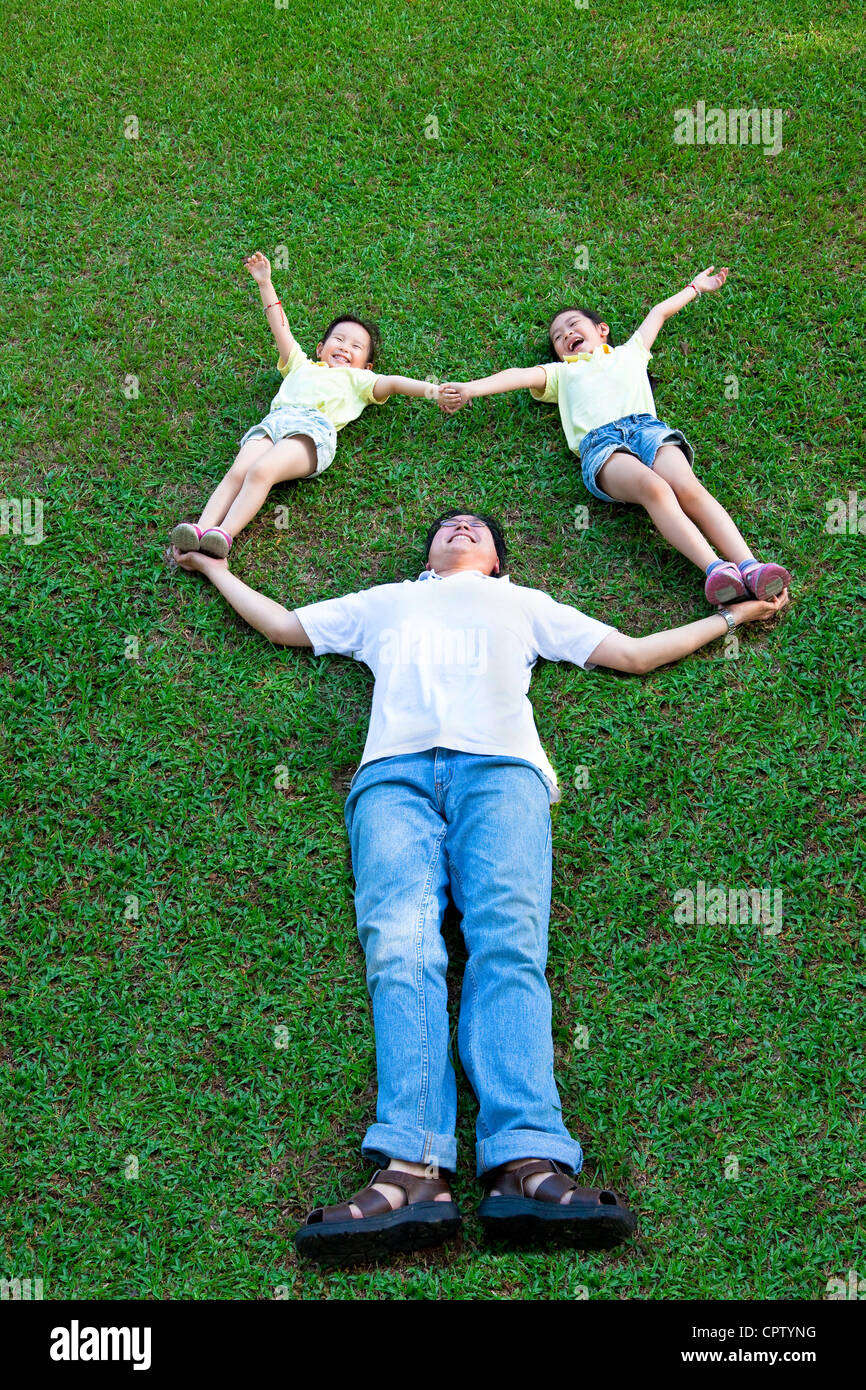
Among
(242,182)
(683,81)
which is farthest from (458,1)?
(242,182)

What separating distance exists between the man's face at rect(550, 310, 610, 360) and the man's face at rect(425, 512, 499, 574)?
3.87 feet

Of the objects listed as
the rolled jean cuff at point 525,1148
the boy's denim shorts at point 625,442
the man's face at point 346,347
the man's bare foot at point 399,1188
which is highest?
the man's face at point 346,347

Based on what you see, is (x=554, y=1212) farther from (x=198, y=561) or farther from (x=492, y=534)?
(x=198, y=561)

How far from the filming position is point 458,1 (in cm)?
636

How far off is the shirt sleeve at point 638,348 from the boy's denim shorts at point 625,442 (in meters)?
0.35

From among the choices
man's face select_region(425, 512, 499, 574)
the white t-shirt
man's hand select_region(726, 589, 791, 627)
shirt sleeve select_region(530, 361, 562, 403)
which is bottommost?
the white t-shirt

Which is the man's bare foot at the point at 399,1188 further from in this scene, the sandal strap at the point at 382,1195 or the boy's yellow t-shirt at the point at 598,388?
the boy's yellow t-shirt at the point at 598,388

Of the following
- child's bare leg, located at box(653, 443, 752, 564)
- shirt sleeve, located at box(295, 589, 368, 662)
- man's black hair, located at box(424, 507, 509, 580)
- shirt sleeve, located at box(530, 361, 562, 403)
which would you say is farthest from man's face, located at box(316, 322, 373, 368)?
child's bare leg, located at box(653, 443, 752, 564)

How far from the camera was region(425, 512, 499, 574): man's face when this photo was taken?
14.1ft

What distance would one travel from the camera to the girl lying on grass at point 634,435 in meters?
4.36

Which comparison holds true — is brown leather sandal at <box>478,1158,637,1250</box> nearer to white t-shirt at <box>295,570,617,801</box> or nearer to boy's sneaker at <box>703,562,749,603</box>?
white t-shirt at <box>295,570,617,801</box>

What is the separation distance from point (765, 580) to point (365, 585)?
1676mm

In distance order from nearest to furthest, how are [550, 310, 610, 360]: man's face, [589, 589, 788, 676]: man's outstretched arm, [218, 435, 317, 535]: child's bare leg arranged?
[589, 589, 788, 676]: man's outstretched arm, [218, 435, 317, 535]: child's bare leg, [550, 310, 610, 360]: man's face

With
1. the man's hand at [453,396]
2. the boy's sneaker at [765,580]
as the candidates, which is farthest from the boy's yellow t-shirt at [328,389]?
the boy's sneaker at [765,580]
